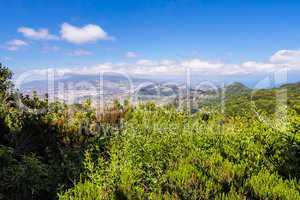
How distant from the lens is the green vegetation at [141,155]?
14.3ft

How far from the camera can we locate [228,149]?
235 inches

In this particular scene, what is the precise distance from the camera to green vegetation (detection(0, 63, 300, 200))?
437cm

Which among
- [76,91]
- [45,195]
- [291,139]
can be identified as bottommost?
[45,195]

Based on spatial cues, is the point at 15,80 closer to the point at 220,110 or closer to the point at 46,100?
the point at 46,100

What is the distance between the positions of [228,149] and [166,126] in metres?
1.65

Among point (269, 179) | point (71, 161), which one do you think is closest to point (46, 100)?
point (71, 161)

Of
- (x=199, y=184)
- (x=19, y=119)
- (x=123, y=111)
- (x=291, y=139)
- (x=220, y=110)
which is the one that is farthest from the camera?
(x=220, y=110)

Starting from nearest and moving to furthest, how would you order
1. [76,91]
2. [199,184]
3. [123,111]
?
[199,184] → [123,111] → [76,91]

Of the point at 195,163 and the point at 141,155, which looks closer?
the point at 195,163

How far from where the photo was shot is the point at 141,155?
5.60 metres

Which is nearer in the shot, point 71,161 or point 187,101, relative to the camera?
point 71,161

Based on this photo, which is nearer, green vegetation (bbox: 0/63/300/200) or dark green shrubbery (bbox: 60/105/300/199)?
dark green shrubbery (bbox: 60/105/300/199)

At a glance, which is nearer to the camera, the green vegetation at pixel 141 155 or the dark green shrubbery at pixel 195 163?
the dark green shrubbery at pixel 195 163

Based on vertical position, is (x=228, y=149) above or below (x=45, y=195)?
above
